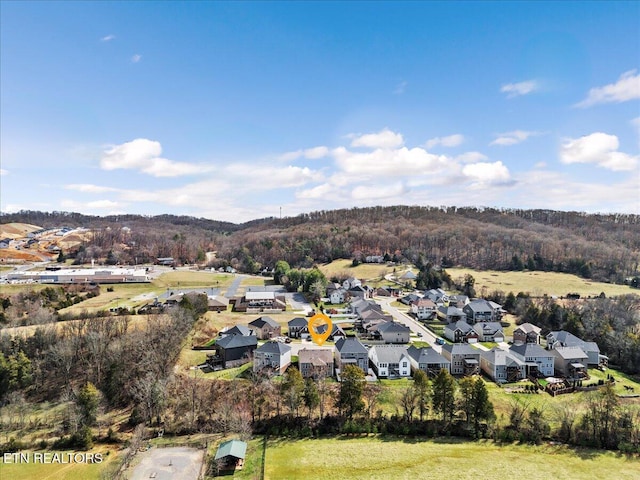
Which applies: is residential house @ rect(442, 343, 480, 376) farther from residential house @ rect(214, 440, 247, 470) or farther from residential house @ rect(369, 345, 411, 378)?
residential house @ rect(214, 440, 247, 470)

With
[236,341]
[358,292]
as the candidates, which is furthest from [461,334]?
[236,341]

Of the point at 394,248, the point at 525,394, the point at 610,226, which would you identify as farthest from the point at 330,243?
the point at 610,226

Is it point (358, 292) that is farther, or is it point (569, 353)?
point (358, 292)

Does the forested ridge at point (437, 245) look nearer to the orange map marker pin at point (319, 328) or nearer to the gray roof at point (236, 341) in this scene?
the orange map marker pin at point (319, 328)

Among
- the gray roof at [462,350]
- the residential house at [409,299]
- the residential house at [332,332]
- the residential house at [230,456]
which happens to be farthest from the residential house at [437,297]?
the residential house at [230,456]

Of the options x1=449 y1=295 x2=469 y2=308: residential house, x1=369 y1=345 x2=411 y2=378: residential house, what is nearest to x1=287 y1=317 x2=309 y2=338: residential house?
x1=369 y1=345 x2=411 y2=378: residential house

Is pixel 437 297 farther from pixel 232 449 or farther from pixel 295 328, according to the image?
pixel 232 449

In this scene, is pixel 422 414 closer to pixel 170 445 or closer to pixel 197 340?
pixel 170 445
